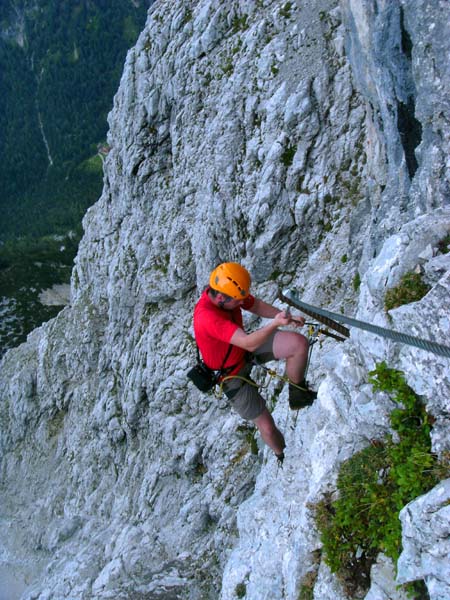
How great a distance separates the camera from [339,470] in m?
7.00

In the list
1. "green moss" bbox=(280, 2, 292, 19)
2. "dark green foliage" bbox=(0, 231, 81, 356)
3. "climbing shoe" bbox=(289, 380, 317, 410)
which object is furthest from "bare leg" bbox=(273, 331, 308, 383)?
"dark green foliage" bbox=(0, 231, 81, 356)

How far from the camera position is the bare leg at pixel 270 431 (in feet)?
31.7

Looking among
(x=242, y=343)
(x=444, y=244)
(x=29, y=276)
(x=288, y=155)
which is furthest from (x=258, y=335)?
(x=29, y=276)

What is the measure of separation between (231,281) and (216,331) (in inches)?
34.1

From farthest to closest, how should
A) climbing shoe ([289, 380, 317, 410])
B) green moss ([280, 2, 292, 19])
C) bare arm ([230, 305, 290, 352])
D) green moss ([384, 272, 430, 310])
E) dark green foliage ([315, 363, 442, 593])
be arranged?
green moss ([280, 2, 292, 19])
climbing shoe ([289, 380, 317, 410])
bare arm ([230, 305, 290, 352])
green moss ([384, 272, 430, 310])
dark green foliage ([315, 363, 442, 593])

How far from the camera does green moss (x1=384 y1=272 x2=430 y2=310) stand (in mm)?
6676

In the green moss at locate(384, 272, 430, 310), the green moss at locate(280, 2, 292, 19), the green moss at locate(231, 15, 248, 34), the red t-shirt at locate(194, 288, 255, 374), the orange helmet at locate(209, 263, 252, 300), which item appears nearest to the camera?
the green moss at locate(384, 272, 430, 310)

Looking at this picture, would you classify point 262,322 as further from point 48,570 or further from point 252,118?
point 48,570

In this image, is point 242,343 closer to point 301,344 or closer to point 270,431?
point 301,344

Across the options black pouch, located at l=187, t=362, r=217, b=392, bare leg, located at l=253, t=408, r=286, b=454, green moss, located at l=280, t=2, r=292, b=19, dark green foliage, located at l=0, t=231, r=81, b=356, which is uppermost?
green moss, located at l=280, t=2, r=292, b=19

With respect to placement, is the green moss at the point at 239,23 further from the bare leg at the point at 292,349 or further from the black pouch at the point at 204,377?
the bare leg at the point at 292,349

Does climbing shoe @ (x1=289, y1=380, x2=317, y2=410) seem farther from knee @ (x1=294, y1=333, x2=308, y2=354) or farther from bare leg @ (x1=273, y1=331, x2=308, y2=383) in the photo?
knee @ (x1=294, y1=333, x2=308, y2=354)

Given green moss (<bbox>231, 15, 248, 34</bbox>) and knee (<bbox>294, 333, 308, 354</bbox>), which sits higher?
green moss (<bbox>231, 15, 248, 34</bbox>)

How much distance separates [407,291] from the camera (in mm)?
6816
